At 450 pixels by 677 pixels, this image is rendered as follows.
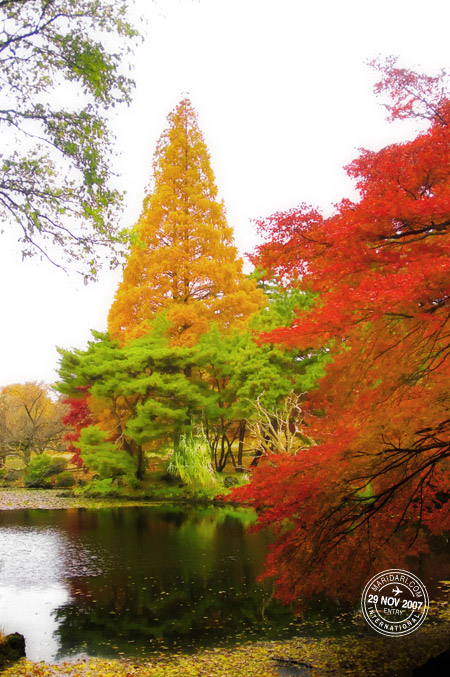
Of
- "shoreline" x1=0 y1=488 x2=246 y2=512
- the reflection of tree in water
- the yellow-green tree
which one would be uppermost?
the yellow-green tree

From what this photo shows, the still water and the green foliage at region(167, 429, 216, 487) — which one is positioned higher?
the green foliage at region(167, 429, 216, 487)

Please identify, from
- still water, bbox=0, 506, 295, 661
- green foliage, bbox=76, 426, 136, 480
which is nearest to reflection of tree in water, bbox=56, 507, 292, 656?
still water, bbox=0, 506, 295, 661

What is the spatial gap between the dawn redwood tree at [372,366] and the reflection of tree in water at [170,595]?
6.80 feet

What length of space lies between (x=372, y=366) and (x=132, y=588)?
5311 millimetres

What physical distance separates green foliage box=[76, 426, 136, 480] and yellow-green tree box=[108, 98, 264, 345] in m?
3.48

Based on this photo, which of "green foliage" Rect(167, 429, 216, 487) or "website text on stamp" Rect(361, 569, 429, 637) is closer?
"website text on stamp" Rect(361, 569, 429, 637)

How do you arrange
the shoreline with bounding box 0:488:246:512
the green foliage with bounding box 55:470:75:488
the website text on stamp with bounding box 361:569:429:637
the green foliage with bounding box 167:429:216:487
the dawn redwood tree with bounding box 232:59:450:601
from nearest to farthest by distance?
1. the dawn redwood tree with bounding box 232:59:450:601
2. the website text on stamp with bounding box 361:569:429:637
3. the shoreline with bounding box 0:488:246:512
4. the green foliage with bounding box 167:429:216:487
5. the green foliage with bounding box 55:470:75:488

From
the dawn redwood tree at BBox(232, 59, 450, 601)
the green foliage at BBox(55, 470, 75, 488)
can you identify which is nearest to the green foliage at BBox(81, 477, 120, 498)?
the green foliage at BBox(55, 470, 75, 488)

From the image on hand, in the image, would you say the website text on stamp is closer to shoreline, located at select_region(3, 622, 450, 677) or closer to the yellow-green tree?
shoreline, located at select_region(3, 622, 450, 677)

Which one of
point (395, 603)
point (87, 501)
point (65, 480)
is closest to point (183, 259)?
point (87, 501)

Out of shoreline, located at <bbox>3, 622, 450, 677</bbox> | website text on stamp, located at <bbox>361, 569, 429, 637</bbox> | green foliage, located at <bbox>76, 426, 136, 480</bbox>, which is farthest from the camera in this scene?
green foliage, located at <bbox>76, 426, 136, 480</bbox>

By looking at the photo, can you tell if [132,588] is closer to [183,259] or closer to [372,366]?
[372,366]

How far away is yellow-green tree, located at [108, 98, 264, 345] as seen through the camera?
55.8 ft

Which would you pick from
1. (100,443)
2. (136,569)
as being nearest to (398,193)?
(136,569)
